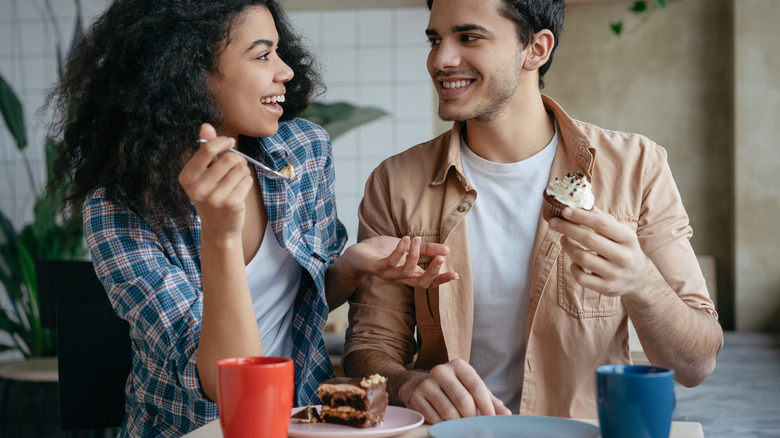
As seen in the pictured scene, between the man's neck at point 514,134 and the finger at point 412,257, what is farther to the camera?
the man's neck at point 514,134

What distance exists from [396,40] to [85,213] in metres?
3.43

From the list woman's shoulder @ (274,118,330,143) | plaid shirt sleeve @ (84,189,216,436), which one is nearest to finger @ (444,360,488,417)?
plaid shirt sleeve @ (84,189,216,436)

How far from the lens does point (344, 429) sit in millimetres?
939

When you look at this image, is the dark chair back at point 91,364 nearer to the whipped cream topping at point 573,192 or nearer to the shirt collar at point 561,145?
the shirt collar at point 561,145

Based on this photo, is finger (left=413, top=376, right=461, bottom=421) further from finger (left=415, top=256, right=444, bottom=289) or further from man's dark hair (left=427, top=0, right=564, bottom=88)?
man's dark hair (left=427, top=0, right=564, bottom=88)

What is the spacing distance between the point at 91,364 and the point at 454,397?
832 mm

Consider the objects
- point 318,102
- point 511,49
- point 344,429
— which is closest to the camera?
point 344,429

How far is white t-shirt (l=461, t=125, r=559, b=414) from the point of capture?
1.52 meters

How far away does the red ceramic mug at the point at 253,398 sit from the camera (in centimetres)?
79

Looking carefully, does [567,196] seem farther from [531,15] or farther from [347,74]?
[347,74]

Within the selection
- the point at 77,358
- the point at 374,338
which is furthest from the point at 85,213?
the point at 374,338

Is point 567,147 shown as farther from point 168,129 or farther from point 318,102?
point 318,102

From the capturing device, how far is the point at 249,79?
4.87ft

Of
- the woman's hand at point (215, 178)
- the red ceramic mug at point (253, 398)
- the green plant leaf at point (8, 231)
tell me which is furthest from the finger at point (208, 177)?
the green plant leaf at point (8, 231)
